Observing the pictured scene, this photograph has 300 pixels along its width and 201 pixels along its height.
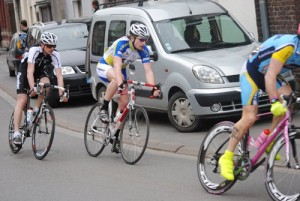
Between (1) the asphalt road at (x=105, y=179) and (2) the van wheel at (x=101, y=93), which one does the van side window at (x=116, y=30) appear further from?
(1) the asphalt road at (x=105, y=179)

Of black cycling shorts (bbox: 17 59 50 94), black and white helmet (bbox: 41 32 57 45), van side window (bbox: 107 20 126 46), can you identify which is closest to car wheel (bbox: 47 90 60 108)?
van side window (bbox: 107 20 126 46)

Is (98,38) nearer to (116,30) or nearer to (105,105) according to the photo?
(116,30)

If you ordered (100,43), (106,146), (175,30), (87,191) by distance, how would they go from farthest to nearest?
(100,43)
(175,30)
(106,146)
(87,191)

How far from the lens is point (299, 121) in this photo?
11328 millimetres

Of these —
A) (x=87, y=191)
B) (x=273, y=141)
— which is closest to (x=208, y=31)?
(x=87, y=191)

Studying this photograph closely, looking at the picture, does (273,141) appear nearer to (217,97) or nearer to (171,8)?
(217,97)

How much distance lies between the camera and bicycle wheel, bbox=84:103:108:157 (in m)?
10.0

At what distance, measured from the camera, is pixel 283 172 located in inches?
257

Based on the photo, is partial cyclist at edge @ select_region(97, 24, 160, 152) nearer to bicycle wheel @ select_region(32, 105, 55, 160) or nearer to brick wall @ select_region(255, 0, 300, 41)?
bicycle wheel @ select_region(32, 105, 55, 160)

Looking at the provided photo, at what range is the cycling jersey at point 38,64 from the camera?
10039mm

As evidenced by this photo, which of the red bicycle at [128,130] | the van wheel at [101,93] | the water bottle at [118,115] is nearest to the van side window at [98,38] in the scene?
the van wheel at [101,93]

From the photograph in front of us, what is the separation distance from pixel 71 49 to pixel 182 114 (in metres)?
6.90

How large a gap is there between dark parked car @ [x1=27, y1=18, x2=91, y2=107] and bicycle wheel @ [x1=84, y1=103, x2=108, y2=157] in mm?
6096

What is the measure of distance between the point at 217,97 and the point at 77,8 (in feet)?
84.5
